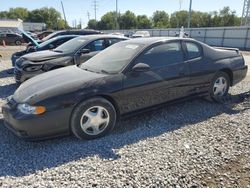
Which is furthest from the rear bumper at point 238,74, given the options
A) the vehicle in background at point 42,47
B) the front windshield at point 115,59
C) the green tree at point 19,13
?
the green tree at point 19,13

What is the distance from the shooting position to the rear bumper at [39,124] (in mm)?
3490

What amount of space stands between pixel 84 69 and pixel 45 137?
1.49 m

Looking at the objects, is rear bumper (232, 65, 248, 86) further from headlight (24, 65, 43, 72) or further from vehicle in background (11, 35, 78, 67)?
vehicle in background (11, 35, 78, 67)

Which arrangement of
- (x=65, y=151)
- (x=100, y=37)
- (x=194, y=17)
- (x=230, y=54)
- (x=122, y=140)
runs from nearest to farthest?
(x=65, y=151)
(x=122, y=140)
(x=230, y=54)
(x=100, y=37)
(x=194, y=17)

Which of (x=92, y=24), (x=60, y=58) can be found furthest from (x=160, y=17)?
(x=60, y=58)

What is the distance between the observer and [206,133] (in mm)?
4102

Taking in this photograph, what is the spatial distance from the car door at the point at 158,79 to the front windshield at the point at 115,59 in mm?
168

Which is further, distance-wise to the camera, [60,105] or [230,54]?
[230,54]

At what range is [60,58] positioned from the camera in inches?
282

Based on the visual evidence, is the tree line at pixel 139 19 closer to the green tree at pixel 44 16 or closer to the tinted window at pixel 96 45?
the green tree at pixel 44 16

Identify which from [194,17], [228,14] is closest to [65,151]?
[228,14]

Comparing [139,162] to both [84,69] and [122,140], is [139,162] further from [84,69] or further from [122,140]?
[84,69]

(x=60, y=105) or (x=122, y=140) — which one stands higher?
(x=60, y=105)

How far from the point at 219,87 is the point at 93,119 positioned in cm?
307
